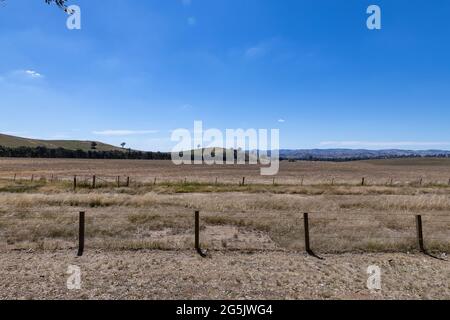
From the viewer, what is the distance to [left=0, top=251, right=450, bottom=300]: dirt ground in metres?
5.52

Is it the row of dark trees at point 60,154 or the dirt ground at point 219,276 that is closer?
the dirt ground at point 219,276

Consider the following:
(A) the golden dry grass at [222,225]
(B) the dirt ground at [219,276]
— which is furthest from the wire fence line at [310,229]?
(B) the dirt ground at [219,276]

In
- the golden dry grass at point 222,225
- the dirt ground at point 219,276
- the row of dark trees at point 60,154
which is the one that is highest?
the row of dark trees at point 60,154

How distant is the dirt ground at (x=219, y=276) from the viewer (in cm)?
552

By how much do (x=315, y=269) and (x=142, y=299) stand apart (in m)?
3.62

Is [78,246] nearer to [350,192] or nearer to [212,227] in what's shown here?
[212,227]

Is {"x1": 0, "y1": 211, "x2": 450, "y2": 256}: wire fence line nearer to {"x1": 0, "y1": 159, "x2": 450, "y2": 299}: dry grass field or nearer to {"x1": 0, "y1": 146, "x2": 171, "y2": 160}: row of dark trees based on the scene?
{"x1": 0, "y1": 159, "x2": 450, "y2": 299}: dry grass field

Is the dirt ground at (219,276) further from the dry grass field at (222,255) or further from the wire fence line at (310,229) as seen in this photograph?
the wire fence line at (310,229)

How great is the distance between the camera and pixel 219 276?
6363 mm

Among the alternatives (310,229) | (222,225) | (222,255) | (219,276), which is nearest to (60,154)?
(222,225)

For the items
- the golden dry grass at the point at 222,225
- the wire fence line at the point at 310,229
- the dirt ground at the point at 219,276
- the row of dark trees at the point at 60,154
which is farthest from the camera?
the row of dark trees at the point at 60,154

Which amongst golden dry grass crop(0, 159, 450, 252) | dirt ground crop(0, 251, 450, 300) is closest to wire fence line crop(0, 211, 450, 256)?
golden dry grass crop(0, 159, 450, 252)

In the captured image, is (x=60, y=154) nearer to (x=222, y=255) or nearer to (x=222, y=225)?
(x=222, y=225)

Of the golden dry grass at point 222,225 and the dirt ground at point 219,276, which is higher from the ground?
the dirt ground at point 219,276
